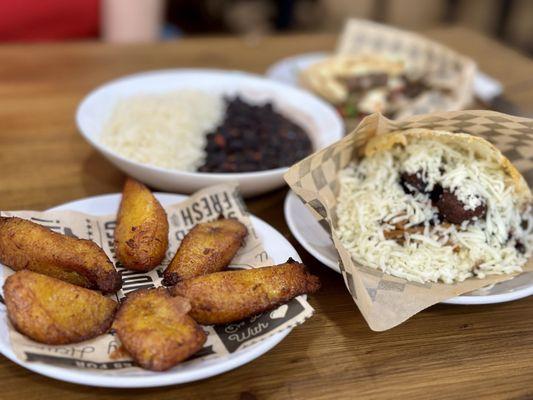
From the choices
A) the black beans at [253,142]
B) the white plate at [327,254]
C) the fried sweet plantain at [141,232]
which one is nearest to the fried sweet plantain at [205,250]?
the fried sweet plantain at [141,232]

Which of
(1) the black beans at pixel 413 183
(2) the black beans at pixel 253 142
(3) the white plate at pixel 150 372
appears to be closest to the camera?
(3) the white plate at pixel 150 372

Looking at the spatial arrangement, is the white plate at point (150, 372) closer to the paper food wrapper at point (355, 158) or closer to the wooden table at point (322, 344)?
the wooden table at point (322, 344)

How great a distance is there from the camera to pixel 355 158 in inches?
70.9

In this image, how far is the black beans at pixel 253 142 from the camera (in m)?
1.91

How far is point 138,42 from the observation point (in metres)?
3.19

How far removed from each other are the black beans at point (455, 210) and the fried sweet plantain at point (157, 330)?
0.76m

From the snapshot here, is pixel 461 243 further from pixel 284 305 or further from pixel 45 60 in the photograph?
pixel 45 60

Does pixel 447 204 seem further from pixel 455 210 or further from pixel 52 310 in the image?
pixel 52 310

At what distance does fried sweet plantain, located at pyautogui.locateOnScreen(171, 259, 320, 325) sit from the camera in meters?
1.20

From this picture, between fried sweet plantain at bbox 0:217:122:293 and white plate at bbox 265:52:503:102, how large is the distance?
1.67 m

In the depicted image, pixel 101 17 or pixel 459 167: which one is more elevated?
pixel 459 167

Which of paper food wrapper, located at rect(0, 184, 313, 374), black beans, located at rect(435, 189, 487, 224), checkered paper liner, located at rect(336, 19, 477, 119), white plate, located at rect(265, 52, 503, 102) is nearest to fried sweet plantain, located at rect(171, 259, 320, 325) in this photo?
paper food wrapper, located at rect(0, 184, 313, 374)

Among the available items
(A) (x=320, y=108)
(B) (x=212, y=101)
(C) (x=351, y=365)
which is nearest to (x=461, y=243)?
(C) (x=351, y=365)

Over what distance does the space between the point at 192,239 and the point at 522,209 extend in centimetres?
97
